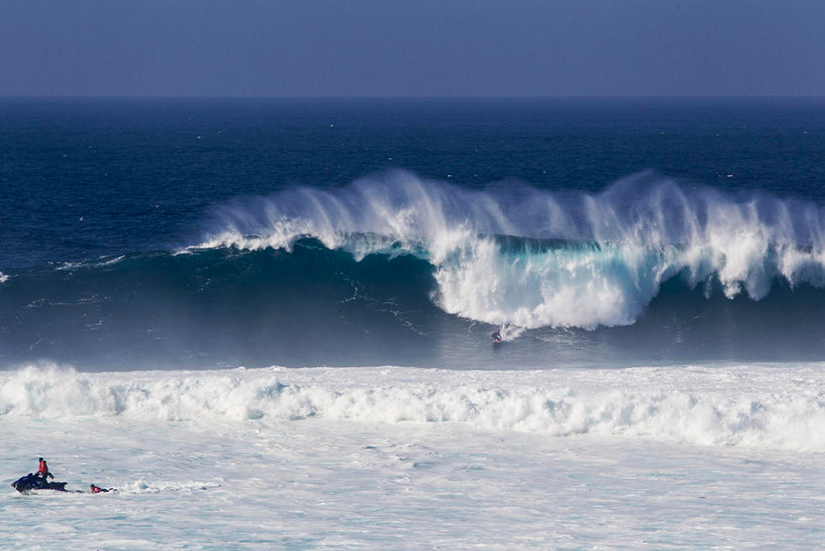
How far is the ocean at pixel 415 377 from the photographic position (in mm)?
12016

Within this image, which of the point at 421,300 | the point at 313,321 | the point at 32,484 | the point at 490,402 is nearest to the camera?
the point at 32,484

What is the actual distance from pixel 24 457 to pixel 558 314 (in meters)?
14.5

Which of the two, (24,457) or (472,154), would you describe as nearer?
(24,457)

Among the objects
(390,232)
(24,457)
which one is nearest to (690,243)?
(390,232)

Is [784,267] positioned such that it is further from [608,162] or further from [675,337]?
[608,162]

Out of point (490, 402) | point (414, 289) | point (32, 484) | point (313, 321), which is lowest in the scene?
point (32, 484)

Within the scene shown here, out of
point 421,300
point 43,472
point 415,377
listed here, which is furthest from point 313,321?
point 43,472

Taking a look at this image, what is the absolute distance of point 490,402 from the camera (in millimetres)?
15906

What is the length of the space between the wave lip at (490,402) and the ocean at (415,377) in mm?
47

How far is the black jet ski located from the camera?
12.5 m

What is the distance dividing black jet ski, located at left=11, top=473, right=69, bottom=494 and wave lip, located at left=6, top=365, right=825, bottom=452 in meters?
3.45

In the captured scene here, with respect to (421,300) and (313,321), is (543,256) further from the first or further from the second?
(313,321)

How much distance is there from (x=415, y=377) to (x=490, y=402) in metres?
2.43

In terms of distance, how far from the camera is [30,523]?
11.7 metres
